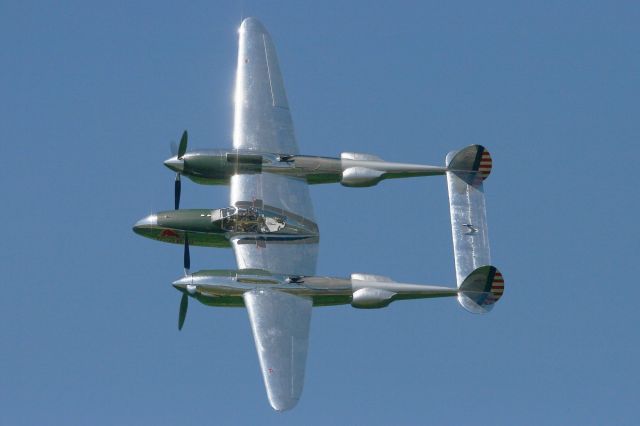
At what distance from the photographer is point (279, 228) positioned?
64812 millimetres

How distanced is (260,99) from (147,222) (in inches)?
355

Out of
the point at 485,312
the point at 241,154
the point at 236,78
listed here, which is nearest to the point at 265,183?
the point at 241,154

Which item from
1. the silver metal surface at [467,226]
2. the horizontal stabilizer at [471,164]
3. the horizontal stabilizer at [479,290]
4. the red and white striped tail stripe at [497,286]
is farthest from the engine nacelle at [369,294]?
the horizontal stabilizer at [471,164]

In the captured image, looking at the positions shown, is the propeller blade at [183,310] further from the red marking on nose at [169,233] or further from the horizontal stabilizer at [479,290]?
the horizontal stabilizer at [479,290]

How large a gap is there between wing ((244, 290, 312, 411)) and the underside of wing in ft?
29.8

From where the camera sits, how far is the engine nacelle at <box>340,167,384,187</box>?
67.9m

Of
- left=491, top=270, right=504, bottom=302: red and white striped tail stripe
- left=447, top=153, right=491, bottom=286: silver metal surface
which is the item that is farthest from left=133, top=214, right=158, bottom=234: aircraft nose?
left=491, top=270, right=504, bottom=302: red and white striped tail stripe

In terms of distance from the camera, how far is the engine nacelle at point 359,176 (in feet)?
223

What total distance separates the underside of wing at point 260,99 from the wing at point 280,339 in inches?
358

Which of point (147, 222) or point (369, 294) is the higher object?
point (147, 222)

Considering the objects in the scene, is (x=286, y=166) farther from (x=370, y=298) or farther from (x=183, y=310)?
(x=183, y=310)

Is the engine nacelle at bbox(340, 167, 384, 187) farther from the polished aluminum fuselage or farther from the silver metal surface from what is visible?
the silver metal surface

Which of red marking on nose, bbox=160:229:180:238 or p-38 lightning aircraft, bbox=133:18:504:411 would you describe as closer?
p-38 lightning aircraft, bbox=133:18:504:411

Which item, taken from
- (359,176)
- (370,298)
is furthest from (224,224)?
(370,298)
